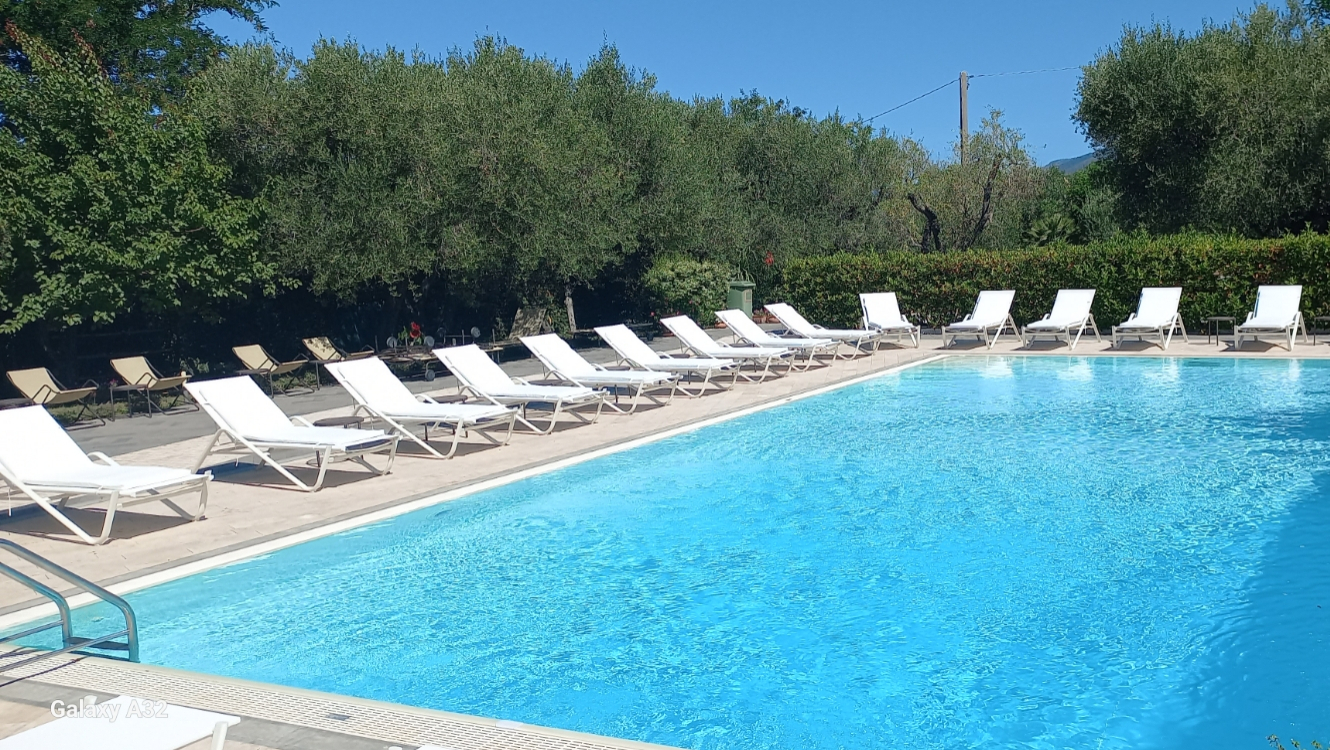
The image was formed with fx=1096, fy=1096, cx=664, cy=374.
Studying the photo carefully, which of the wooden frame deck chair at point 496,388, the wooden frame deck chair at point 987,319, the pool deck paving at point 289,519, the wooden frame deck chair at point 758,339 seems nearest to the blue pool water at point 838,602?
the pool deck paving at point 289,519

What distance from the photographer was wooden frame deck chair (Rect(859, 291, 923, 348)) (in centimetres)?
1956

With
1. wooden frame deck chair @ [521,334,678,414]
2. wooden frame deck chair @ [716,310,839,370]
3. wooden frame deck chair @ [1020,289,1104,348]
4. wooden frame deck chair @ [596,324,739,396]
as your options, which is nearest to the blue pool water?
wooden frame deck chair @ [521,334,678,414]

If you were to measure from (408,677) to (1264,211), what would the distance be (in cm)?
2169

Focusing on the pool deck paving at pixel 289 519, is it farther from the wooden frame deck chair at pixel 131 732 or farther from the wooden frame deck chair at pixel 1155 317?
the wooden frame deck chair at pixel 131 732

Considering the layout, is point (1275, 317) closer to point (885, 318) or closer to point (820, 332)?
point (885, 318)

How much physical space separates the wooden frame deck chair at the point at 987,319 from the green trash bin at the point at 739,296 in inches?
225

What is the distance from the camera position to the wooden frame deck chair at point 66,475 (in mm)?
7098

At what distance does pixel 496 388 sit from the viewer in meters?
11.8

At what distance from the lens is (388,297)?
18953mm

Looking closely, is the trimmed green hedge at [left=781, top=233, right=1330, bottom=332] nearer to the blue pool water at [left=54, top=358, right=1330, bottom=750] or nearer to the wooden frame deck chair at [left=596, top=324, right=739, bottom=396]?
the wooden frame deck chair at [left=596, top=324, right=739, bottom=396]

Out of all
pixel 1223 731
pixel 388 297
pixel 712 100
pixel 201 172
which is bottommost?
pixel 1223 731

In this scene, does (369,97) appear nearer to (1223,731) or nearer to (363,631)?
(363,631)

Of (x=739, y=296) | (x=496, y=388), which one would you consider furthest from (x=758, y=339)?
(x=739, y=296)

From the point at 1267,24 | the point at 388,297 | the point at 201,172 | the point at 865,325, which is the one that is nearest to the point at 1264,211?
the point at 1267,24
